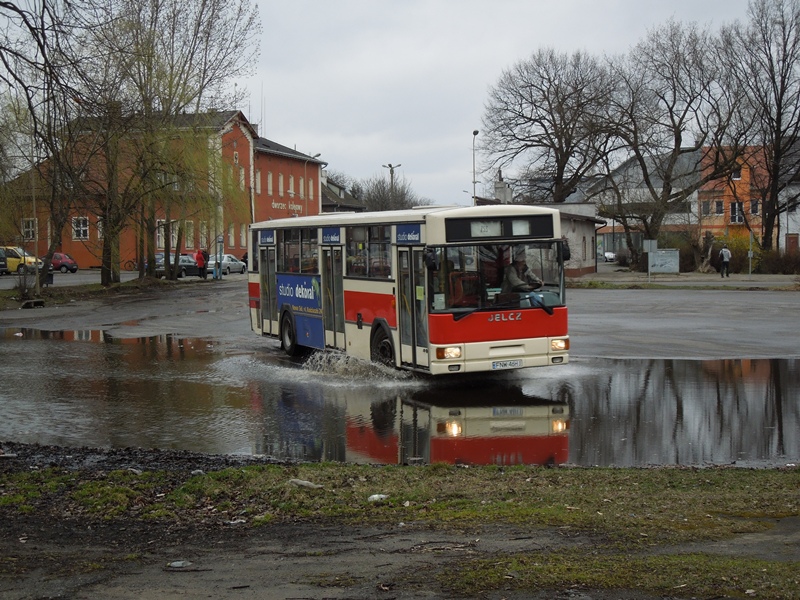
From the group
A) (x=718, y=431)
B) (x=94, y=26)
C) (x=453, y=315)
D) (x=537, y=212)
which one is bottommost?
(x=718, y=431)

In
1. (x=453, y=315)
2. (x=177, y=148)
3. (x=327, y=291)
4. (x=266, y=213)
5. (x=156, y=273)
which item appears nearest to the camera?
(x=453, y=315)

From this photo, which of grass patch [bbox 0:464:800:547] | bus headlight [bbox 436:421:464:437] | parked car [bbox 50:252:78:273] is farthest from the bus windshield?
parked car [bbox 50:252:78:273]

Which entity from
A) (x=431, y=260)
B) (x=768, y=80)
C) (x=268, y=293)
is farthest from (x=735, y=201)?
(x=431, y=260)

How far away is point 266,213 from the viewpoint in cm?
8800

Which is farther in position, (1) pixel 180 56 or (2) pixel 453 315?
(1) pixel 180 56

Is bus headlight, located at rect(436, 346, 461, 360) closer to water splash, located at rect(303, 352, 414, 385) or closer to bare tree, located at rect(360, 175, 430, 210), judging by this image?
water splash, located at rect(303, 352, 414, 385)

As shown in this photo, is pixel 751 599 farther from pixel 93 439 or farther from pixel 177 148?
pixel 177 148

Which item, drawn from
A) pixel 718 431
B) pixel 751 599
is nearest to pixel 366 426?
pixel 718 431

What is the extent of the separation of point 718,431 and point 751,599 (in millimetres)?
7203

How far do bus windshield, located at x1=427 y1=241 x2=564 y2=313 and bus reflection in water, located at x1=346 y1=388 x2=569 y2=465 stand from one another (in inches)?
57.1

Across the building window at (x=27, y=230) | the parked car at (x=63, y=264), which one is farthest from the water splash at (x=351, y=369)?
the parked car at (x=63, y=264)

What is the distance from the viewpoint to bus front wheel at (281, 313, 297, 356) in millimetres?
20625

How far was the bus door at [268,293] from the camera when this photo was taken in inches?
861

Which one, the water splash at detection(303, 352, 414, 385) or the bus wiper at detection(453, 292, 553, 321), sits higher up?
the bus wiper at detection(453, 292, 553, 321)
